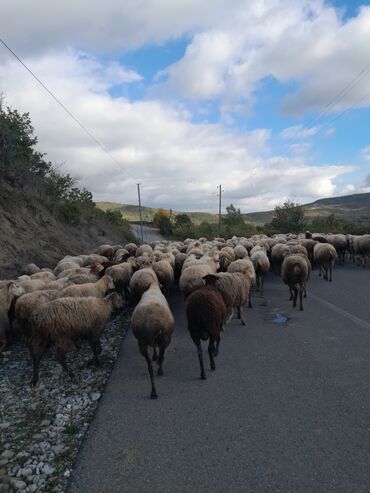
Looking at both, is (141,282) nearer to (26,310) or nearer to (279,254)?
(26,310)

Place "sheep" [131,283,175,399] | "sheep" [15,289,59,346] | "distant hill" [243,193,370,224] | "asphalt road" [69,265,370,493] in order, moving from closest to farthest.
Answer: "asphalt road" [69,265,370,493] < "sheep" [131,283,175,399] < "sheep" [15,289,59,346] < "distant hill" [243,193,370,224]

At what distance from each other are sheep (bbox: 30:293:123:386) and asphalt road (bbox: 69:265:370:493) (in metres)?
0.99

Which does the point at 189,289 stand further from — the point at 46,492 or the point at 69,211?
the point at 69,211

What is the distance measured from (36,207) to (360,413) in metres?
20.4

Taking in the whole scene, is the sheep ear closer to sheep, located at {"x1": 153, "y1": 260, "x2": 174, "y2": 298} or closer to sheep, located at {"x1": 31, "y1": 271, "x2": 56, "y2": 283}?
sheep, located at {"x1": 153, "y1": 260, "x2": 174, "y2": 298}

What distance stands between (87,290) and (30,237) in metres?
11.3

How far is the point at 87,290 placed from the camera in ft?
27.4

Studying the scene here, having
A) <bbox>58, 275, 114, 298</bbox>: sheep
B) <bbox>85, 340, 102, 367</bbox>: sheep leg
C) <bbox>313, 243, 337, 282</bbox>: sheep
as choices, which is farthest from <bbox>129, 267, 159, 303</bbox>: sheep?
<bbox>313, 243, 337, 282</bbox>: sheep

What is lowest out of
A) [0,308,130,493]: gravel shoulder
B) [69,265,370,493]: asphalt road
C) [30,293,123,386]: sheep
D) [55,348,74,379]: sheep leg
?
[0,308,130,493]: gravel shoulder

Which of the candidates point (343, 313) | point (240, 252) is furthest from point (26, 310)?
point (240, 252)

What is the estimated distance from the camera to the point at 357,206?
128 metres

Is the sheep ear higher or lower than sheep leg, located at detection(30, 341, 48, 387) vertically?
higher

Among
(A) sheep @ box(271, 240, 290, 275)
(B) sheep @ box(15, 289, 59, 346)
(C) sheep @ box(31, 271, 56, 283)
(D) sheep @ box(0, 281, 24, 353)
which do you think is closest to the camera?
(B) sheep @ box(15, 289, 59, 346)

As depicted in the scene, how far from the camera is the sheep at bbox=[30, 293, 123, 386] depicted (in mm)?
6145
